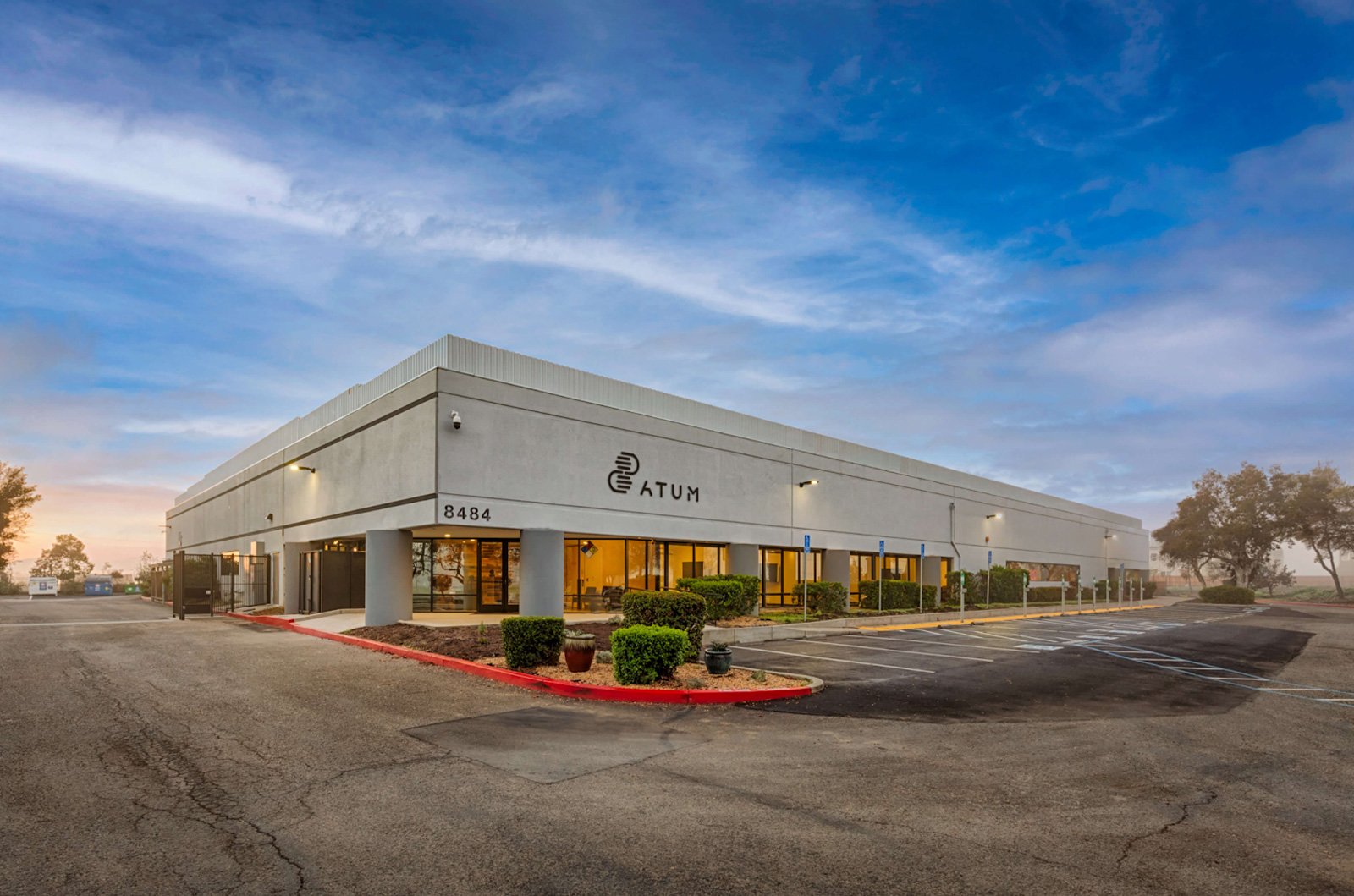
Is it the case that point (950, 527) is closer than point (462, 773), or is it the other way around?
point (462, 773)

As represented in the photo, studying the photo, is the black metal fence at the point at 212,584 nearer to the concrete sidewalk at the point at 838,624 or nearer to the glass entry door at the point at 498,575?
Answer: the glass entry door at the point at 498,575

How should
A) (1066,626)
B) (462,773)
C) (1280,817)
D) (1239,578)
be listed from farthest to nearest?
(1239,578) → (1066,626) → (462,773) → (1280,817)

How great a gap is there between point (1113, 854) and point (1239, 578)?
96698mm

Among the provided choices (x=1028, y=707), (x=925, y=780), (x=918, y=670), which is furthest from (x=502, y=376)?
(x=925, y=780)

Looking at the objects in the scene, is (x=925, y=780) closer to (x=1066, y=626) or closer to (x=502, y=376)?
(x=502, y=376)

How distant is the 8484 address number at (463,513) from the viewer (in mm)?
22047

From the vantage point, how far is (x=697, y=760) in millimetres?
8492

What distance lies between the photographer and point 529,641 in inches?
566

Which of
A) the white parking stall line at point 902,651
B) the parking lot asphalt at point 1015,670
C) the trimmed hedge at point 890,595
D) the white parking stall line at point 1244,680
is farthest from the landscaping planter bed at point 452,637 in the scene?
the trimmed hedge at point 890,595

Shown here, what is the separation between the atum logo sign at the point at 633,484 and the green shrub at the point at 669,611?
11.7 metres

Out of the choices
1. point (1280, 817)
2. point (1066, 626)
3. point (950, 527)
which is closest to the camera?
point (1280, 817)

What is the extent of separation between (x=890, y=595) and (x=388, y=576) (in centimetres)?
2375

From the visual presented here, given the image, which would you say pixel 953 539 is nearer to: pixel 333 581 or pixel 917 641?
pixel 917 641

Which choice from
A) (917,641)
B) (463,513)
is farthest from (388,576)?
(917,641)
